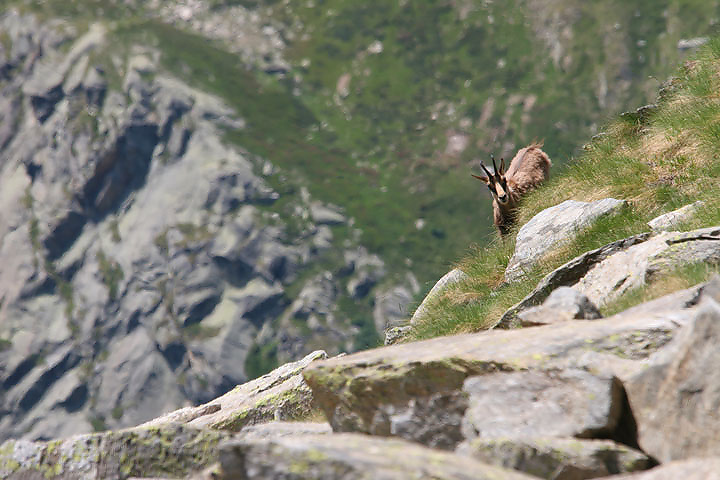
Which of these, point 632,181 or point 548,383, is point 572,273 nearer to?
point 632,181

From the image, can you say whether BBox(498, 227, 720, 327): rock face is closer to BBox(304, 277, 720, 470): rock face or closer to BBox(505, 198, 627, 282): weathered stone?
BBox(304, 277, 720, 470): rock face

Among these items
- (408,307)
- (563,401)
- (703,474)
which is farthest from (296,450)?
(408,307)

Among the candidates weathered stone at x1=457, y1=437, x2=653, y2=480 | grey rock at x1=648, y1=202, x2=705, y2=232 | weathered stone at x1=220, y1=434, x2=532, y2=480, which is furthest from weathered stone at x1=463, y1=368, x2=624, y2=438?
grey rock at x1=648, y1=202, x2=705, y2=232

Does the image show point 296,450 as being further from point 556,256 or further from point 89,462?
point 556,256

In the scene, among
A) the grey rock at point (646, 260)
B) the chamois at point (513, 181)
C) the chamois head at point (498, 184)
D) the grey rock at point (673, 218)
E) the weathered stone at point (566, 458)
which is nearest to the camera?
the weathered stone at point (566, 458)

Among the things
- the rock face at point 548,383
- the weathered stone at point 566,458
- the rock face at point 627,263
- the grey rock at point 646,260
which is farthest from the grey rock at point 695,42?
the weathered stone at point 566,458

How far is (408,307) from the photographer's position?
1891 centimetres

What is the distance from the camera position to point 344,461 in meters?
5.53

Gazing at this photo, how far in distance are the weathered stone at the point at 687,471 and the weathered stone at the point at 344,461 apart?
856 millimetres

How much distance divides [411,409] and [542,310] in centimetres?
206

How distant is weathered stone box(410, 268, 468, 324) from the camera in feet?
51.4

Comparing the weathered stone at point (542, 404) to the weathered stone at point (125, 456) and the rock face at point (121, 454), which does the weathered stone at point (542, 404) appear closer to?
the rock face at point (121, 454)

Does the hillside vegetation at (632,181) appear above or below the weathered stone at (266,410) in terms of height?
above

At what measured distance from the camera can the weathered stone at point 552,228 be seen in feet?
44.3
